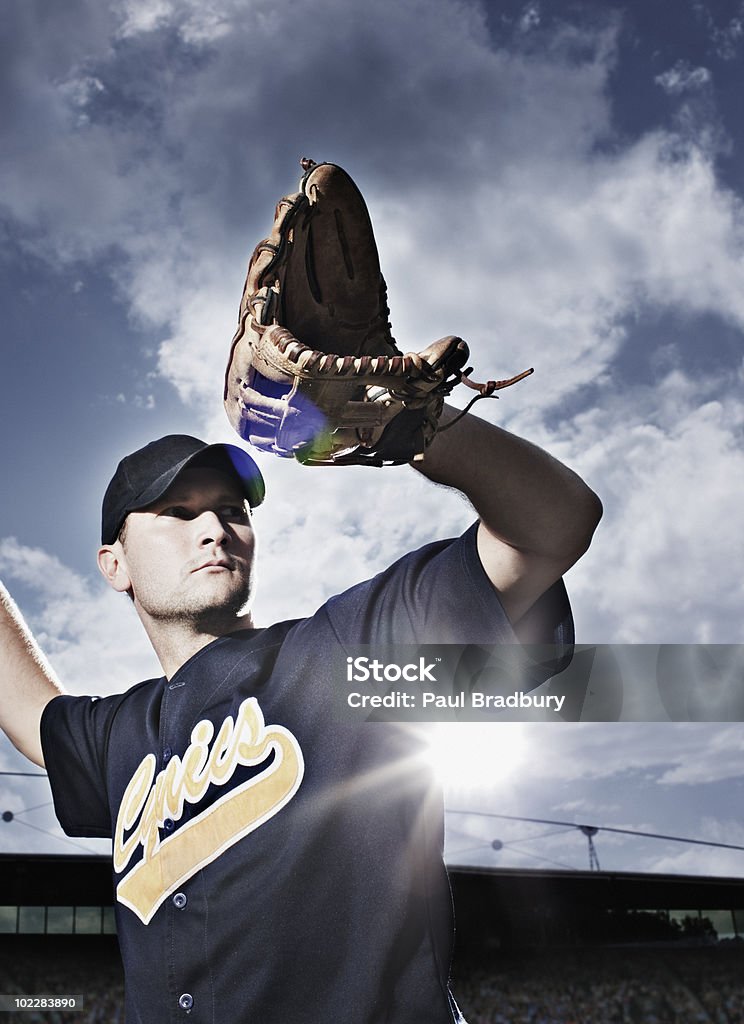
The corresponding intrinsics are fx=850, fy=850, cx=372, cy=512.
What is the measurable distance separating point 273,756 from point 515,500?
971 millimetres

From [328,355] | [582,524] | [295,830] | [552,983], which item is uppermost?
[328,355]

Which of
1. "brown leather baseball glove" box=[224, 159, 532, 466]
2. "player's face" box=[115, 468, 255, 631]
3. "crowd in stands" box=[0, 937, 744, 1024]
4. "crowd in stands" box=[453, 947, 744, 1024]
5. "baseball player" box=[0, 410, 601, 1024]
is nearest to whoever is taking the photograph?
"brown leather baseball glove" box=[224, 159, 532, 466]

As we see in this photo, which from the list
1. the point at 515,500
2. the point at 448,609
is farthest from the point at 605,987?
the point at 515,500

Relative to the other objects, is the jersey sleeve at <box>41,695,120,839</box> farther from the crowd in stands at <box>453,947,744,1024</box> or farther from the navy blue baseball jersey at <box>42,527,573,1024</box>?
the crowd in stands at <box>453,947,744,1024</box>

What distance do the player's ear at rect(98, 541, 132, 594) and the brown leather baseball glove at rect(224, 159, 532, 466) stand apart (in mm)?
1225

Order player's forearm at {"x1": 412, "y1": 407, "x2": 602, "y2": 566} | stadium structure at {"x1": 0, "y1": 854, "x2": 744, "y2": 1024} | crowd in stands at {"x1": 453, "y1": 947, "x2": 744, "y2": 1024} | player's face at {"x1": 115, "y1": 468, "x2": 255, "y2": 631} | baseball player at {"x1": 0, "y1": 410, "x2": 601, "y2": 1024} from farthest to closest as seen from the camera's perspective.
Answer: crowd in stands at {"x1": 453, "y1": 947, "x2": 744, "y2": 1024}, stadium structure at {"x1": 0, "y1": 854, "x2": 744, "y2": 1024}, player's face at {"x1": 115, "y1": 468, "x2": 255, "y2": 631}, baseball player at {"x1": 0, "y1": 410, "x2": 601, "y2": 1024}, player's forearm at {"x1": 412, "y1": 407, "x2": 602, "y2": 566}

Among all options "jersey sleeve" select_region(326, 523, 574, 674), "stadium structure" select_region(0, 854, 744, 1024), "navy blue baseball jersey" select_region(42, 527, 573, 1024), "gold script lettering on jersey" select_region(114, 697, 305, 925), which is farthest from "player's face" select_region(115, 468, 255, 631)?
"stadium structure" select_region(0, 854, 744, 1024)

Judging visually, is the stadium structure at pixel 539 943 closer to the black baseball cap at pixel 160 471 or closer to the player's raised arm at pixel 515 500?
the black baseball cap at pixel 160 471

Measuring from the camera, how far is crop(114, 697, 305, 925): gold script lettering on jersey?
2217mm

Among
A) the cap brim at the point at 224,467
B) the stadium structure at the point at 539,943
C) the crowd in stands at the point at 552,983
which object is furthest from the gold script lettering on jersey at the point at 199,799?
the crowd in stands at the point at 552,983

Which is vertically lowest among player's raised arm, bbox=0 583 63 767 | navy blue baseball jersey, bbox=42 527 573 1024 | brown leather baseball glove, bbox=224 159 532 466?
navy blue baseball jersey, bbox=42 527 573 1024

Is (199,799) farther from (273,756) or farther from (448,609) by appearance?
(448,609)

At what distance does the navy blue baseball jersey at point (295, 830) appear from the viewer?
1983 mm

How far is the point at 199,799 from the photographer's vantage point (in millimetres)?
2320
